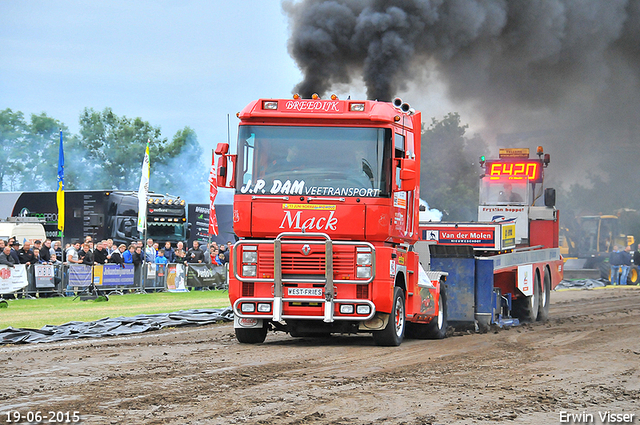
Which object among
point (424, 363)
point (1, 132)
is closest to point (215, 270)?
point (424, 363)

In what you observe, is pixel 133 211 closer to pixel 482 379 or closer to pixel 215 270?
pixel 215 270

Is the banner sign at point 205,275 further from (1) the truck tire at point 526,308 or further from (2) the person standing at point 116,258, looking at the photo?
(1) the truck tire at point 526,308

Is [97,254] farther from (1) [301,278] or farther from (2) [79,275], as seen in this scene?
(1) [301,278]

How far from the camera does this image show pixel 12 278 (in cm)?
2122

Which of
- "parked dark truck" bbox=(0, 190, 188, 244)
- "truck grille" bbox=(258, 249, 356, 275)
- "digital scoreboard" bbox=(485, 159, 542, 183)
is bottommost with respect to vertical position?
"truck grille" bbox=(258, 249, 356, 275)

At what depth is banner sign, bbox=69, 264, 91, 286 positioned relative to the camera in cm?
2312

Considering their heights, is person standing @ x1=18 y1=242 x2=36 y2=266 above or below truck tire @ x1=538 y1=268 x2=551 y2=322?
above

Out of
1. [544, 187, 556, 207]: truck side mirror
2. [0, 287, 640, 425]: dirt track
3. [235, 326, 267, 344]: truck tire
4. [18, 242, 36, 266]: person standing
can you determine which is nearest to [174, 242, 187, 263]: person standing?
[18, 242, 36, 266]: person standing

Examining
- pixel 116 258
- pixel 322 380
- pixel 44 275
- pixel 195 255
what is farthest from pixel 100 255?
pixel 322 380

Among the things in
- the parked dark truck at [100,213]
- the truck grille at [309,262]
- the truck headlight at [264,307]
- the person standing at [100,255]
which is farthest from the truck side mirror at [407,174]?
the parked dark truck at [100,213]

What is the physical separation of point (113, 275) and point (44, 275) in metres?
2.45

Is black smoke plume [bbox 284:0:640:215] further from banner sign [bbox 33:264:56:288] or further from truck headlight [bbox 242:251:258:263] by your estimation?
banner sign [bbox 33:264:56:288]

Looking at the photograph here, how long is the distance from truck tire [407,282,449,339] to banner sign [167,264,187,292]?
555 inches

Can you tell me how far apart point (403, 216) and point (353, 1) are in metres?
5.86
